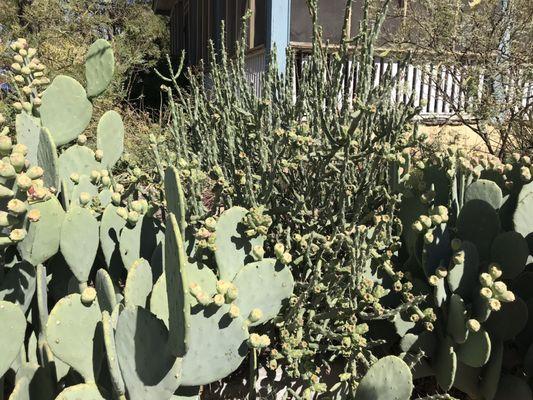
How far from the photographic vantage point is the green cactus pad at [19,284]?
4.69 ft

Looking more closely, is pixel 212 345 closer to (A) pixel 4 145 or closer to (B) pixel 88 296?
(B) pixel 88 296

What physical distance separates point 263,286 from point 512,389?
92 cm

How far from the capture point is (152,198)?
213 cm

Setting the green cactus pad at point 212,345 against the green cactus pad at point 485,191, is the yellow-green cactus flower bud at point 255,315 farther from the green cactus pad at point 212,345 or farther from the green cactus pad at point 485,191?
the green cactus pad at point 485,191

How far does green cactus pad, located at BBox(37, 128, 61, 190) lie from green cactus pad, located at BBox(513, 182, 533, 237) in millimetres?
1572

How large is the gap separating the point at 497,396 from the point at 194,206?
1269mm

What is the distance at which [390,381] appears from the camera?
4.42 ft

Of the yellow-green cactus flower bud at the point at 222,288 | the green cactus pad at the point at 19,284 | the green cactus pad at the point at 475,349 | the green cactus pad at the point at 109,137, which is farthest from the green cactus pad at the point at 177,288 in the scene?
the green cactus pad at the point at 109,137

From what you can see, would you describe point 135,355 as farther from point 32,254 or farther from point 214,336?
point 32,254

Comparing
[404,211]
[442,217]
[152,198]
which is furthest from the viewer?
[152,198]

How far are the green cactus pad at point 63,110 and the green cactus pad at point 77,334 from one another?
3.02 feet

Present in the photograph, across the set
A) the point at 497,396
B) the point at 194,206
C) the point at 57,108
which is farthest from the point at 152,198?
the point at 497,396

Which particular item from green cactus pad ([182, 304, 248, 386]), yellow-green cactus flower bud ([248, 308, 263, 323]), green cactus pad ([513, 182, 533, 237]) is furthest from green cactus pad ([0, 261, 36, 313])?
green cactus pad ([513, 182, 533, 237])

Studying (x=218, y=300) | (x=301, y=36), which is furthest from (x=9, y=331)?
(x=301, y=36)
